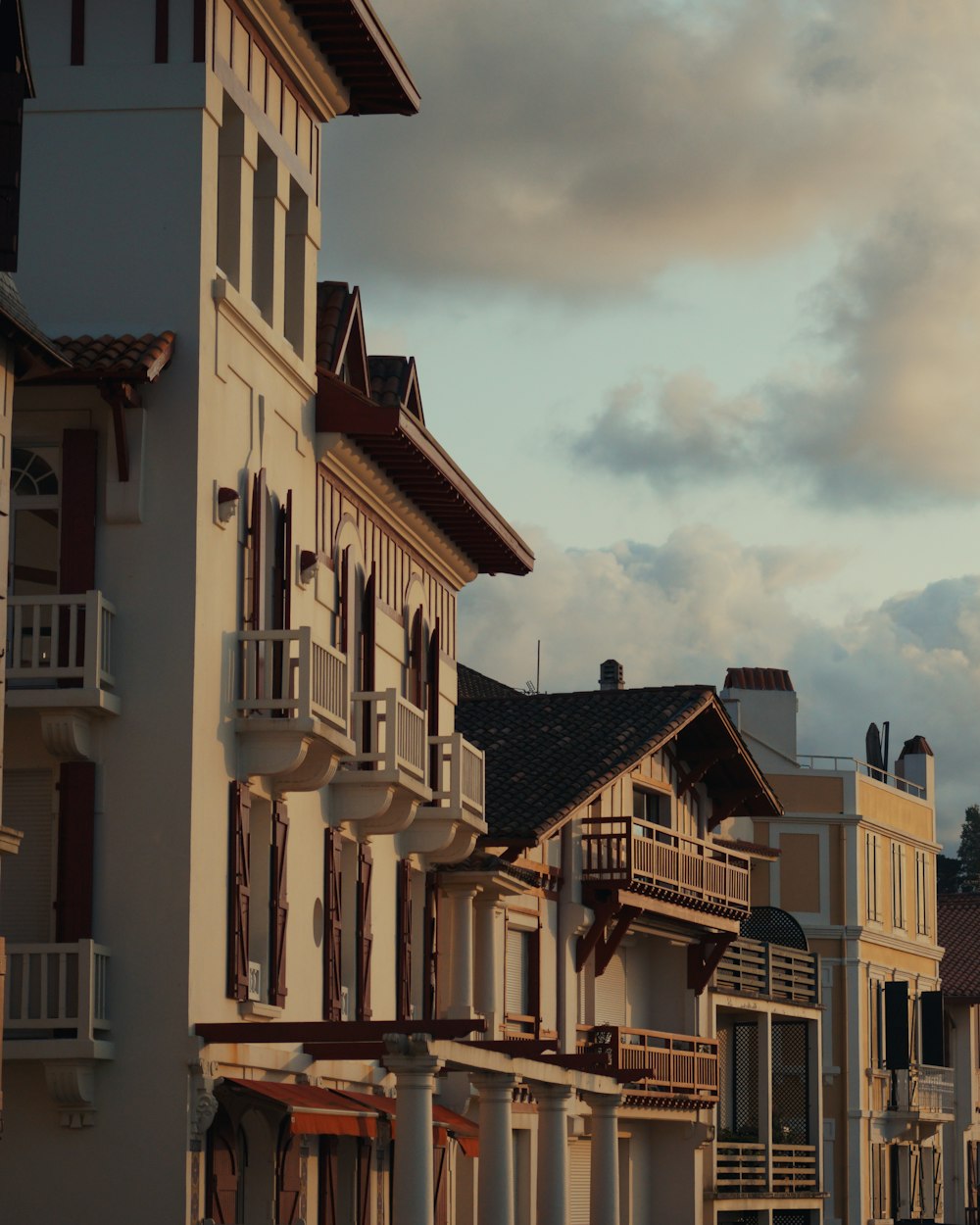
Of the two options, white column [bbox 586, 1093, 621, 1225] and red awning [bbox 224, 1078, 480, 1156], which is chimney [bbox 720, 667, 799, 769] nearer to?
white column [bbox 586, 1093, 621, 1225]

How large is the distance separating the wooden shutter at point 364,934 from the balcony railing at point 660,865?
1030 centimetres

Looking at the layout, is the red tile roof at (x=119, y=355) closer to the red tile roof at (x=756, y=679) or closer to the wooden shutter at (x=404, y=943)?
the wooden shutter at (x=404, y=943)

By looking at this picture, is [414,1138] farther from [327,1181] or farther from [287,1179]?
[327,1181]

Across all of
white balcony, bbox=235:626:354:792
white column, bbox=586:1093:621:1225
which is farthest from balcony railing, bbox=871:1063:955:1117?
white balcony, bbox=235:626:354:792

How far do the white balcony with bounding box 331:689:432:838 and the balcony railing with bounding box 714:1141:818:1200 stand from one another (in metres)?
18.9

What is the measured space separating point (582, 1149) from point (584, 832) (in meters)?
5.32

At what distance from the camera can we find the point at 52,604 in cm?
2375

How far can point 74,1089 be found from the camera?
23.3 metres

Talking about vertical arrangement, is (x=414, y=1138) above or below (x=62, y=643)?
below

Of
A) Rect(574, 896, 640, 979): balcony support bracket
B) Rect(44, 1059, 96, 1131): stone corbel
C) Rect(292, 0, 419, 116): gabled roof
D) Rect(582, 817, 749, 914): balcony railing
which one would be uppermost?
Rect(292, 0, 419, 116): gabled roof

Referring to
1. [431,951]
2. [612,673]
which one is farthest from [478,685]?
[431,951]

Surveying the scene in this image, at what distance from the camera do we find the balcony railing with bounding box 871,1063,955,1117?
204 feet

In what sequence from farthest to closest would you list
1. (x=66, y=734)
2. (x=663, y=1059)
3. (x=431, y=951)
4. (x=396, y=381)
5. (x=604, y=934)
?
1. (x=663, y=1059)
2. (x=604, y=934)
3. (x=431, y=951)
4. (x=396, y=381)
5. (x=66, y=734)

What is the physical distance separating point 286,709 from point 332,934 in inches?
174
